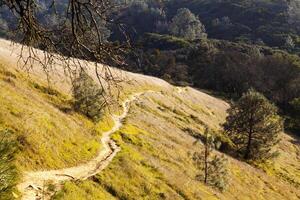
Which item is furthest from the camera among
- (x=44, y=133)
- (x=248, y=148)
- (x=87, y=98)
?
(x=248, y=148)

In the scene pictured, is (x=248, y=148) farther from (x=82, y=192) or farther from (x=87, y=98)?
(x=82, y=192)

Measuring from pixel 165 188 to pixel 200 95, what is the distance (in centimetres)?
7852

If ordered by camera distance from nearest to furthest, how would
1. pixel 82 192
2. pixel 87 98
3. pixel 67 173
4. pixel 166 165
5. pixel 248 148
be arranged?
pixel 82 192 < pixel 67 173 < pixel 166 165 < pixel 87 98 < pixel 248 148

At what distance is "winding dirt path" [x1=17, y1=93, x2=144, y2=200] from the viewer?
21.8 meters

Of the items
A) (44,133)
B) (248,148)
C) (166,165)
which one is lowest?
(248,148)

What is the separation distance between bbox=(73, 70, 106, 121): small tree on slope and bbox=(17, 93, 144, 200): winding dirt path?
307 centimetres

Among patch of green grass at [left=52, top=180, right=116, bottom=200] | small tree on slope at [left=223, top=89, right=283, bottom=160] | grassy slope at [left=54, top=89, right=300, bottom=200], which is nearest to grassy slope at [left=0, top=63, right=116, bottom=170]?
patch of green grass at [left=52, top=180, right=116, bottom=200]

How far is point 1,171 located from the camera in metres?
11.6

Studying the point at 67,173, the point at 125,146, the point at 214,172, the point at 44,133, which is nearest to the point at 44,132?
the point at 44,133

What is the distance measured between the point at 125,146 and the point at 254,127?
3688cm

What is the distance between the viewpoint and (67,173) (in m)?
27.3

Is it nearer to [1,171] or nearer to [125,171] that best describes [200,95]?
[125,171]

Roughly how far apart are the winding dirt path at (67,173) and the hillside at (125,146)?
48 cm

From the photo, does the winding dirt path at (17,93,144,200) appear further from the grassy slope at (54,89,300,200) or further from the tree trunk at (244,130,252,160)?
the tree trunk at (244,130,252,160)
